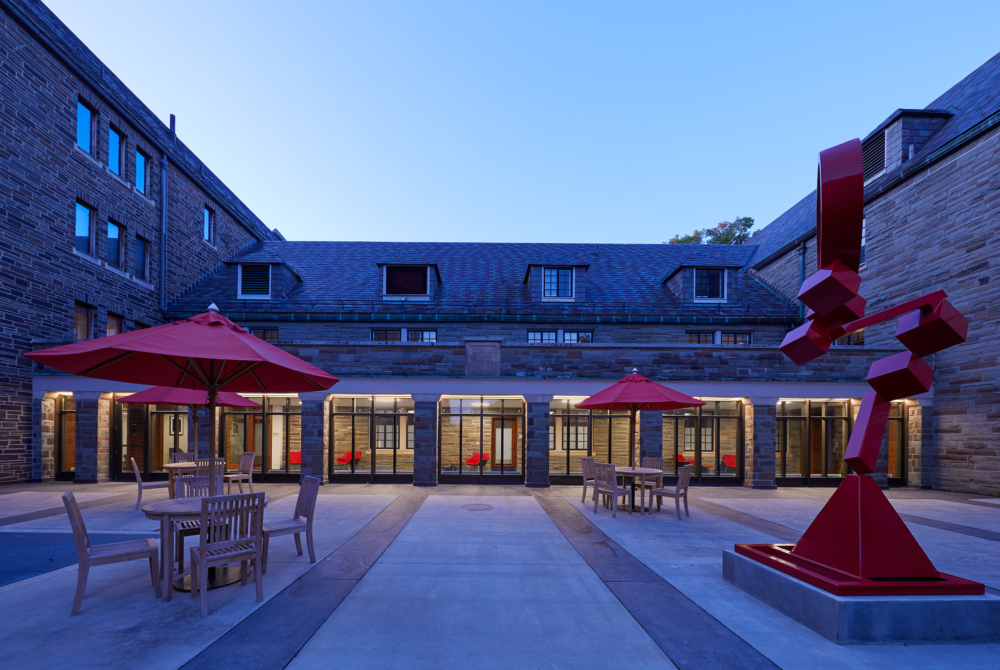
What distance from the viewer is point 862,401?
571 centimetres

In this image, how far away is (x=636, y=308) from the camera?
20.6 metres

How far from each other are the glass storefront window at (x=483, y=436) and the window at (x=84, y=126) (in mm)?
15054

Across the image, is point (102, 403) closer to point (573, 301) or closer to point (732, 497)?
point (573, 301)

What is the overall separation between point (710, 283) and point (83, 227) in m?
23.2

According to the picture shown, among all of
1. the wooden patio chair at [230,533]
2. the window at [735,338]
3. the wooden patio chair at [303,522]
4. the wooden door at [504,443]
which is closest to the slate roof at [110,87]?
the wooden door at [504,443]

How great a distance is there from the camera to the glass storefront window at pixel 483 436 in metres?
16.4

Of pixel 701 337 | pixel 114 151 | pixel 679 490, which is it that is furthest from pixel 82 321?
pixel 701 337

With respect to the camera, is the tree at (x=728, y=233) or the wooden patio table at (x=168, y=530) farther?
the tree at (x=728, y=233)

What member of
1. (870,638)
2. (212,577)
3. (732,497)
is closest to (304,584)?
(212,577)

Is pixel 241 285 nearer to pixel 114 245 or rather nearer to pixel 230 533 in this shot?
pixel 114 245

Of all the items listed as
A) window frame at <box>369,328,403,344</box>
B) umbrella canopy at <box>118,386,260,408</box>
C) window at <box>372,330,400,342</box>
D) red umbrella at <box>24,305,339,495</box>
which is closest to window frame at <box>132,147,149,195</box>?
window frame at <box>369,328,403,344</box>

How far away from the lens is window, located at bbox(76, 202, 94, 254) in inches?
677

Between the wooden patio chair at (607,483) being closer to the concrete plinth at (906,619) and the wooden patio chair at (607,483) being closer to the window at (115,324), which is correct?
the concrete plinth at (906,619)

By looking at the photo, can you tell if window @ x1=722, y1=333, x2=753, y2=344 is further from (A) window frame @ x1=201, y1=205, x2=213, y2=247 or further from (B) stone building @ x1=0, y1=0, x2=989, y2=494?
(A) window frame @ x1=201, y1=205, x2=213, y2=247
